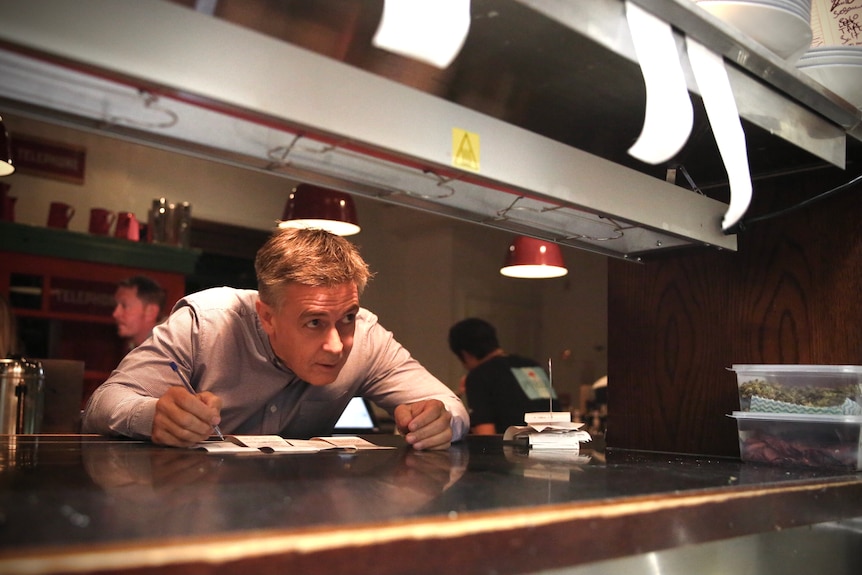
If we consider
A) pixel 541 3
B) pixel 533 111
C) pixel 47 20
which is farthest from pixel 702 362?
pixel 47 20

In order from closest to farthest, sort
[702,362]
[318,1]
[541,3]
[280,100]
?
1. [280,100]
2. [541,3]
3. [318,1]
4. [702,362]

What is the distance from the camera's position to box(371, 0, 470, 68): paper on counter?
2.73ft

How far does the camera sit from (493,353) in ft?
13.3

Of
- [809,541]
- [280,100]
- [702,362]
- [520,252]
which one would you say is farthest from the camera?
[520,252]

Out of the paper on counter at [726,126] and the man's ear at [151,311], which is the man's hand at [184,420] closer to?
the paper on counter at [726,126]

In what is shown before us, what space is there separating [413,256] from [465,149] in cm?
627

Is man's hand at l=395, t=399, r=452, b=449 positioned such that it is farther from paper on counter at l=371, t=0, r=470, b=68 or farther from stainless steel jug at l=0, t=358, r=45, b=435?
stainless steel jug at l=0, t=358, r=45, b=435

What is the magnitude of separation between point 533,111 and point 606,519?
3.36 feet

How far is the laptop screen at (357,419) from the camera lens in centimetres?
401

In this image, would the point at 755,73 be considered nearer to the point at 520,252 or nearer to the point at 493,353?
the point at 520,252

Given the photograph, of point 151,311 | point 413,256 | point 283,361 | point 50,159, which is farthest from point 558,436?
point 413,256

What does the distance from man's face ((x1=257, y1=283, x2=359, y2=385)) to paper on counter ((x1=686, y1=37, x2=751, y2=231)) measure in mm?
977

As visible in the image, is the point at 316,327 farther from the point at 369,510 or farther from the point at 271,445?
the point at 369,510

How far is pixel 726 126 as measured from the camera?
1.11 meters
